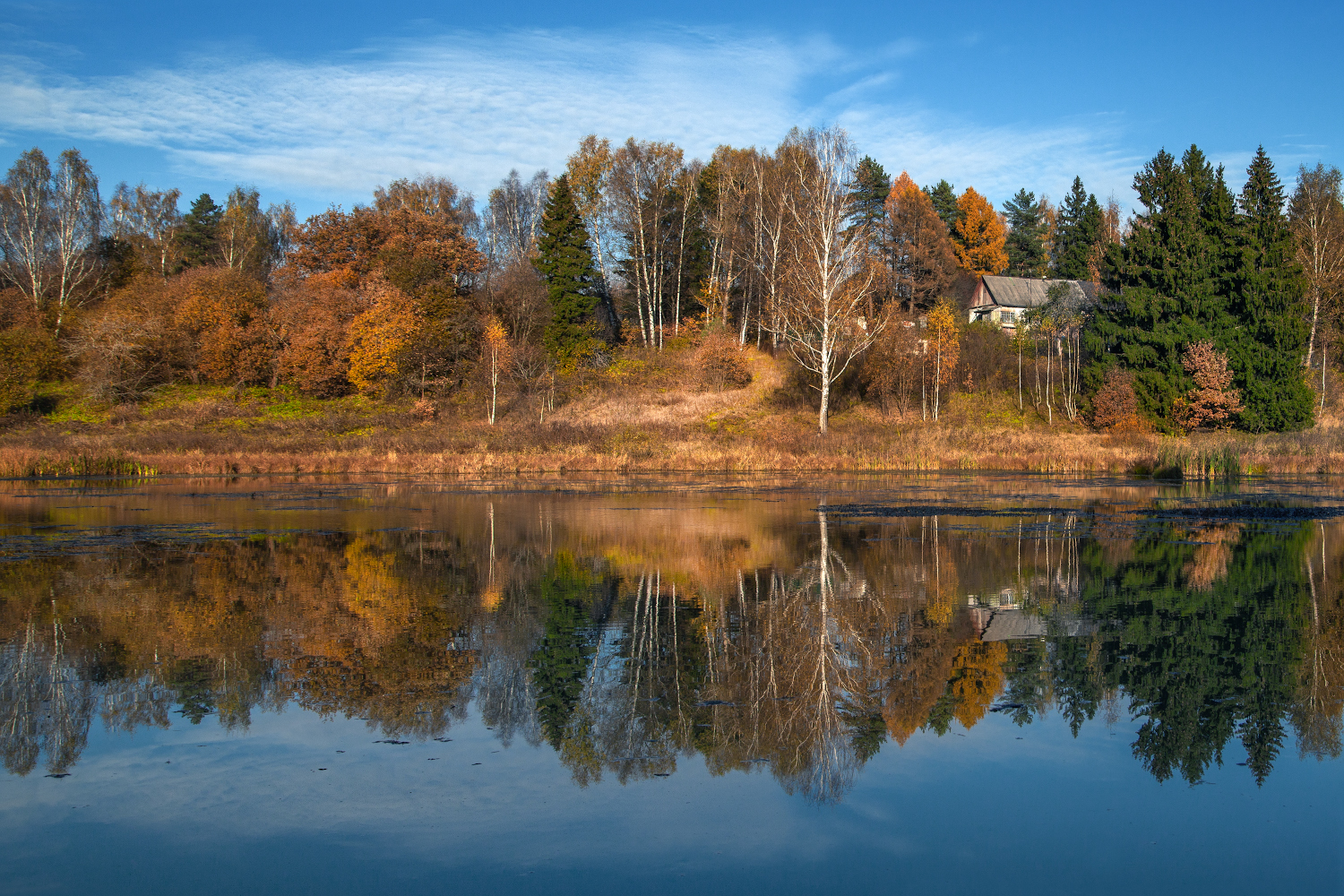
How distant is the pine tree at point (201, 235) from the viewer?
69000 mm

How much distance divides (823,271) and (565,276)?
18.8 metres

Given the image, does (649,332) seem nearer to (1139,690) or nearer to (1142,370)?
(1142,370)

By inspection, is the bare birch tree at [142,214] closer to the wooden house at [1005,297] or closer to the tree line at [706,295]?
the tree line at [706,295]

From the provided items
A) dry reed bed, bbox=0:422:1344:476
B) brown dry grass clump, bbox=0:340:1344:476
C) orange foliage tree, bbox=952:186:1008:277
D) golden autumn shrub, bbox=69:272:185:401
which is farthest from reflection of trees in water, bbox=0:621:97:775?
orange foliage tree, bbox=952:186:1008:277

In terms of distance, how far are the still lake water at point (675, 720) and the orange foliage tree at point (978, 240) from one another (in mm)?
67296

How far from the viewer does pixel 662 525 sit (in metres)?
19.3

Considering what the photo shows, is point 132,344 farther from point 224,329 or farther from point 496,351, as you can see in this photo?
point 496,351

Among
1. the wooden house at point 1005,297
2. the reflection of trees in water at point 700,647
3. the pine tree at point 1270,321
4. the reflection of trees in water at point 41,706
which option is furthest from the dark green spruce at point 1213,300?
the reflection of trees in water at point 41,706

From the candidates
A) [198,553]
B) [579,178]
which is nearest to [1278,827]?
[198,553]

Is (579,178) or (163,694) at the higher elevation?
(579,178)

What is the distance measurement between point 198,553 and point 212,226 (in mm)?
66336

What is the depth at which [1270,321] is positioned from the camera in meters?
42.7

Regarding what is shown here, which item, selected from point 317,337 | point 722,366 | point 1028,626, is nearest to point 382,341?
point 317,337

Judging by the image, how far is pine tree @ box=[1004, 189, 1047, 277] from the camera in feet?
259
